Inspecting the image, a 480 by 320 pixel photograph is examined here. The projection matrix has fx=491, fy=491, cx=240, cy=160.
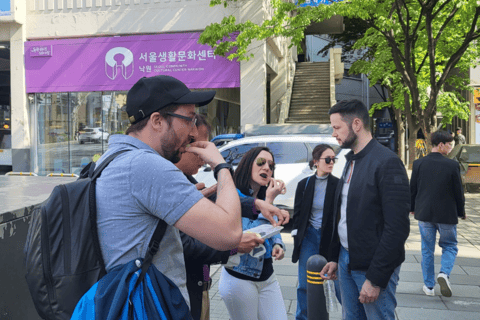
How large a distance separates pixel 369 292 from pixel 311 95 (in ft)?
63.6

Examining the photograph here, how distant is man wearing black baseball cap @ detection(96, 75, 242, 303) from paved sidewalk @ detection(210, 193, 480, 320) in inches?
139

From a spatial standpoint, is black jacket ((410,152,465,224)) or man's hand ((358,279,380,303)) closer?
man's hand ((358,279,380,303))

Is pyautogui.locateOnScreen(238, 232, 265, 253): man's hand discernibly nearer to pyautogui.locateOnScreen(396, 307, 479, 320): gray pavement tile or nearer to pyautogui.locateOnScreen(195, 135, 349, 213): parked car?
pyautogui.locateOnScreen(396, 307, 479, 320): gray pavement tile

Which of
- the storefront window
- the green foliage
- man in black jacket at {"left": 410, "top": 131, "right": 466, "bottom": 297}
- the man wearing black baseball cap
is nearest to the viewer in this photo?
the man wearing black baseball cap

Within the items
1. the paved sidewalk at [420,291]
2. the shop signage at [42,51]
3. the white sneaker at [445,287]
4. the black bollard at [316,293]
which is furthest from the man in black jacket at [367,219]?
the shop signage at [42,51]

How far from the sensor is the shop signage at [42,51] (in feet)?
54.5

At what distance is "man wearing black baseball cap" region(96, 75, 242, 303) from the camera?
153 centimetres

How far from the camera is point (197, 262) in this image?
246 centimetres

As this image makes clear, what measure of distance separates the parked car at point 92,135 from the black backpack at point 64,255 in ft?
51.7

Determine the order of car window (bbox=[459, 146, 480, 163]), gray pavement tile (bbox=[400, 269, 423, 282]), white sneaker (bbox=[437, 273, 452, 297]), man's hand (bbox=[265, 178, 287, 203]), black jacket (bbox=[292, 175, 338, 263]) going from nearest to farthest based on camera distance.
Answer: man's hand (bbox=[265, 178, 287, 203]) → black jacket (bbox=[292, 175, 338, 263]) → white sneaker (bbox=[437, 273, 452, 297]) → gray pavement tile (bbox=[400, 269, 423, 282]) → car window (bbox=[459, 146, 480, 163])

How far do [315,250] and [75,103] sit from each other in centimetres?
1393

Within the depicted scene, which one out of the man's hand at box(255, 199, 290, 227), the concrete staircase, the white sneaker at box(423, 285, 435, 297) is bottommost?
the white sneaker at box(423, 285, 435, 297)

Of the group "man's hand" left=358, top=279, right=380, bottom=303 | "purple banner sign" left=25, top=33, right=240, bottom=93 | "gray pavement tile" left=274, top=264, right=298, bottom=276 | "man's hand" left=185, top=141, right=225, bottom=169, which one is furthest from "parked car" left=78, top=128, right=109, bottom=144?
"man's hand" left=185, top=141, right=225, bottom=169

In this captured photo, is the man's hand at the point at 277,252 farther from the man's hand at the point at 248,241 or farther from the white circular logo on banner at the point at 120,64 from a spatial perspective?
the white circular logo on banner at the point at 120,64
